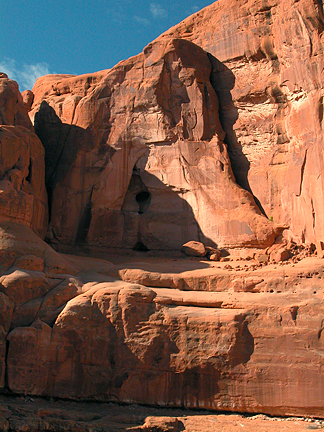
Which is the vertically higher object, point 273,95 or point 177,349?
point 273,95

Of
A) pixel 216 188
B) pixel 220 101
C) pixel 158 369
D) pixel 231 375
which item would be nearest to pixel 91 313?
pixel 158 369

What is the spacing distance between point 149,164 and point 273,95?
18.4 feet

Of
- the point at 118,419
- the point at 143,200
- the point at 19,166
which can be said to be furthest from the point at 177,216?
the point at 118,419

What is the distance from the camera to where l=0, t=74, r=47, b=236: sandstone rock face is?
1384 centimetres

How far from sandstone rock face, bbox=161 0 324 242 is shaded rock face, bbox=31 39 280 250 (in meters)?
0.95

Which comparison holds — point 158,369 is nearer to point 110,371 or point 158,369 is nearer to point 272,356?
point 110,371

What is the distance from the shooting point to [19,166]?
49.5 ft

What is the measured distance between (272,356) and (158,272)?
4.41 m

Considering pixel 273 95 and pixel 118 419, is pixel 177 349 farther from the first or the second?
pixel 273 95

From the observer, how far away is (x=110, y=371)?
11734 mm

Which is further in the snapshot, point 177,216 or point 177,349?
point 177,216

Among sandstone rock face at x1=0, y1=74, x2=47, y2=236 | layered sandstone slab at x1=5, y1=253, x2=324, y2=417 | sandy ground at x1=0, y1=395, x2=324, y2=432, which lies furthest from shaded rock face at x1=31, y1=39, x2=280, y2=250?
sandy ground at x1=0, y1=395, x2=324, y2=432

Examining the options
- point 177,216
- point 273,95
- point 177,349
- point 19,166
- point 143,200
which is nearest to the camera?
point 177,349

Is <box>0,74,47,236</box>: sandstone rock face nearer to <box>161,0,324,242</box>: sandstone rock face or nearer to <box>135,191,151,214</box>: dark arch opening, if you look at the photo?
<box>135,191,151,214</box>: dark arch opening
